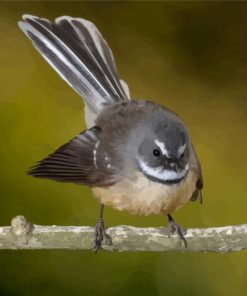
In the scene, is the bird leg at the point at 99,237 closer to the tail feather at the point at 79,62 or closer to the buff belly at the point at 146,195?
the buff belly at the point at 146,195

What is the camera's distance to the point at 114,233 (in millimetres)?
892

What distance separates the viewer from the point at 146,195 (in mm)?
884

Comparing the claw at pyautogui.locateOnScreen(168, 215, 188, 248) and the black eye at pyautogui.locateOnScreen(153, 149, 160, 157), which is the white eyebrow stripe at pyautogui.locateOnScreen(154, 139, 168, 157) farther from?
the claw at pyautogui.locateOnScreen(168, 215, 188, 248)

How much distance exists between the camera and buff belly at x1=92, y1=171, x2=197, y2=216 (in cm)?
88

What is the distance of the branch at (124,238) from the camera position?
33.9 inches

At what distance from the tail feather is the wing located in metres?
0.06

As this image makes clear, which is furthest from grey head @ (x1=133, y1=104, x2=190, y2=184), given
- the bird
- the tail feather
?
the tail feather

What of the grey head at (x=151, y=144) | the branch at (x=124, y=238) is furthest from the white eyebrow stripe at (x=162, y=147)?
the branch at (x=124, y=238)

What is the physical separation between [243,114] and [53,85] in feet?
0.91

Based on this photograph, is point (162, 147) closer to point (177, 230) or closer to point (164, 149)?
point (164, 149)

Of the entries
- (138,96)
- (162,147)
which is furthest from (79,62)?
(162,147)

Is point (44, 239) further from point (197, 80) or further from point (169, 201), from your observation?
point (197, 80)

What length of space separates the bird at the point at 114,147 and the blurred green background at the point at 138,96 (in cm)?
4

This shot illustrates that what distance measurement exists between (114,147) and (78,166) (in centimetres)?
5
